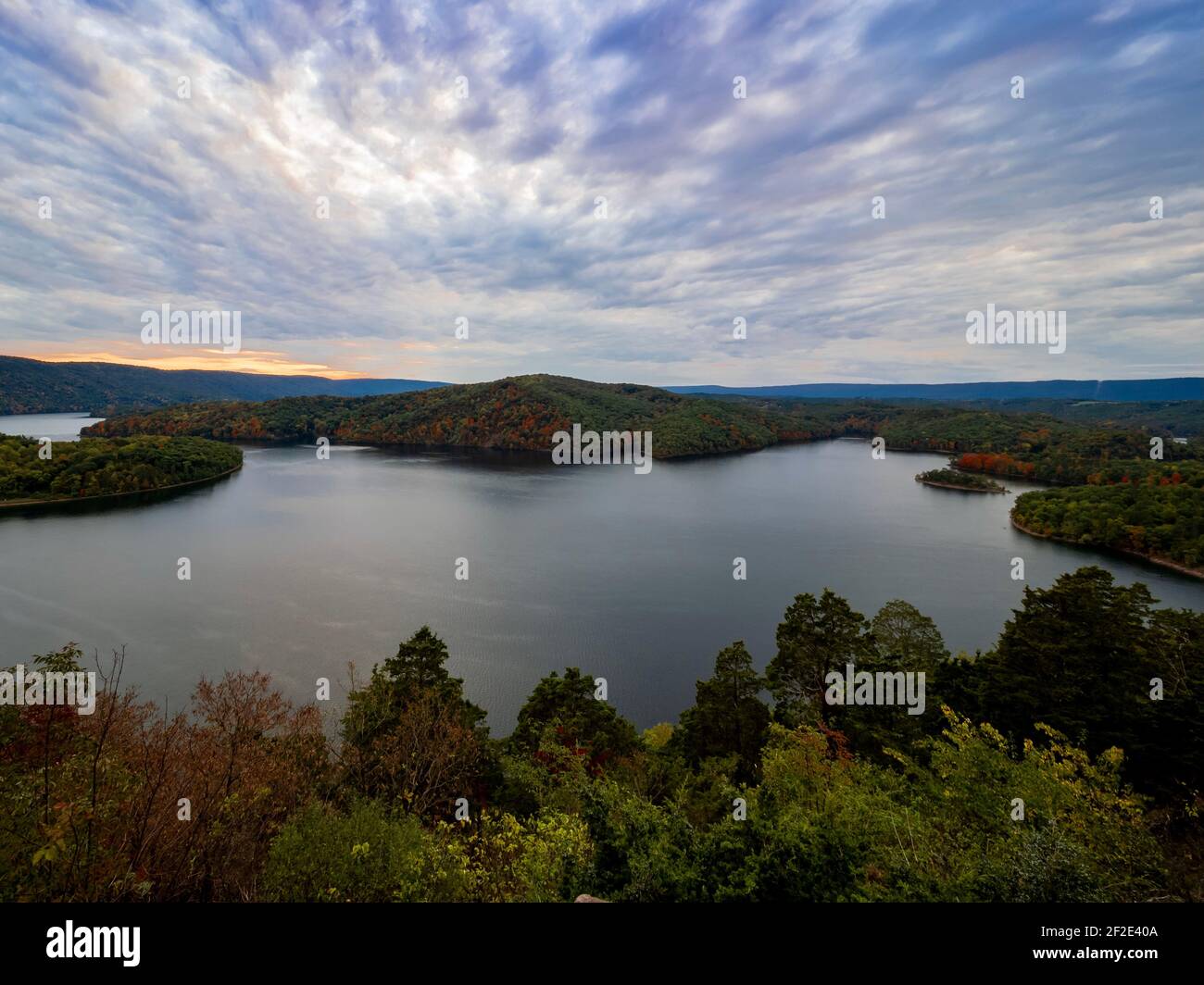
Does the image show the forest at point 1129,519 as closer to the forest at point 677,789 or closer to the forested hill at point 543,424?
the forest at point 677,789

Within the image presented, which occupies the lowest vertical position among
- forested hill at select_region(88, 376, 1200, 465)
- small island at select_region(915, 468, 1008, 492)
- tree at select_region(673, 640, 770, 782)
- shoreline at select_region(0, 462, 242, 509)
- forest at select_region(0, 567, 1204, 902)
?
tree at select_region(673, 640, 770, 782)

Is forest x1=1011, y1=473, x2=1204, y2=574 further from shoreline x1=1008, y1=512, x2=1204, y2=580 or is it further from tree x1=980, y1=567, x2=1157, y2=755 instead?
tree x1=980, y1=567, x2=1157, y2=755

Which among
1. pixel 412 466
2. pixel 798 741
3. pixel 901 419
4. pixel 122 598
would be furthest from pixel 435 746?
pixel 901 419

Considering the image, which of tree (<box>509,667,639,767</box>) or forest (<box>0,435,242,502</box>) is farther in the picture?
forest (<box>0,435,242,502</box>)

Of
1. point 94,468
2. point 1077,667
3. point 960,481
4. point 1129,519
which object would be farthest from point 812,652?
point 94,468

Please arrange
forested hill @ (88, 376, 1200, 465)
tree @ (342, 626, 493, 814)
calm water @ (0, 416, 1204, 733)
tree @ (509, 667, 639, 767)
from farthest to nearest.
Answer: forested hill @ (88, 376, 1200, 465), calm water @ (0, 416, 1204, 733), tree @ (509, 667, 639, 767), tree @ (342, 626, 493, 814)

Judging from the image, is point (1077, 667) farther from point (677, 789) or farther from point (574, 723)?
point (574, 723)

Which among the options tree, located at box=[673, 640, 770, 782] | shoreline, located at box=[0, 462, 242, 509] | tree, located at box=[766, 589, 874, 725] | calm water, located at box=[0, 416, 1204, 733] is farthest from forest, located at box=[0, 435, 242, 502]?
tree, located at box=[766, 589, 874, 725]
